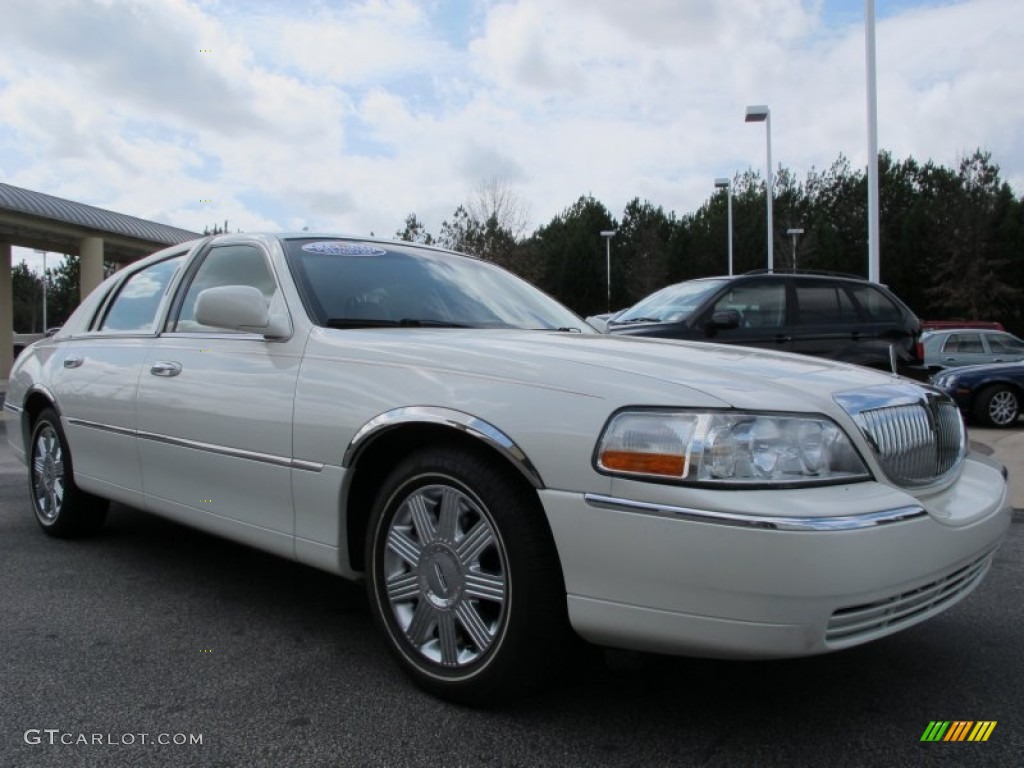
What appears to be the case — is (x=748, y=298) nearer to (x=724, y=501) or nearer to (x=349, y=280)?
(x=349, y=280)

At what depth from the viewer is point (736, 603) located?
1.99 m

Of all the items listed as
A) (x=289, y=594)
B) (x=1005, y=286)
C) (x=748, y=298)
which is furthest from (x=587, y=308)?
(x=289, y=594)

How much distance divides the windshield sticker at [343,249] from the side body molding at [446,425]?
1081mm

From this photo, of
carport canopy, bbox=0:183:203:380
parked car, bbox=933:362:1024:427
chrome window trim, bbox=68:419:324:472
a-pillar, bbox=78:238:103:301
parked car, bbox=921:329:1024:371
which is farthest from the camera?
a-pillar, bbox=78:238:103:301

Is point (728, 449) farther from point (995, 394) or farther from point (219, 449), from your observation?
point (995, 394)

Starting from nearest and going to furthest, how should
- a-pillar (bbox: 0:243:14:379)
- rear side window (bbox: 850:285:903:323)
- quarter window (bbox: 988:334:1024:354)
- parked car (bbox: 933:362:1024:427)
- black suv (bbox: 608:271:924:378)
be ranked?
black suv (bbox: 608:271:924:378), rear side window (bbox: 850:285:903:323), parked car (bbox: 933:362:1024:427), quarter window (bbox: 988:334:1024:354), a-pillar (bbox: 0:243:14:379)

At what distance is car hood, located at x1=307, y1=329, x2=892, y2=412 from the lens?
86.4 inches

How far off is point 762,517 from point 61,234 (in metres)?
21.1

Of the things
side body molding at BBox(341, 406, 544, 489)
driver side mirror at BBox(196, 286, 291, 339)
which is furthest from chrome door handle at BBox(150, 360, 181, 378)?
side body molding at BBox(341, 406, 544, 489)

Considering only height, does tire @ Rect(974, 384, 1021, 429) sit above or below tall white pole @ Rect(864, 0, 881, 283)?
below

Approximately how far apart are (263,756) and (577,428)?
1.19 metres

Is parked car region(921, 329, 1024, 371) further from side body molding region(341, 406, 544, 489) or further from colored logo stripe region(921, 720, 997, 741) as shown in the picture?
side body molding region(341, 406, 544, 489)

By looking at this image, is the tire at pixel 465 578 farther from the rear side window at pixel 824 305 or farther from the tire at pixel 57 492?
the rear side window at pixel 824 305

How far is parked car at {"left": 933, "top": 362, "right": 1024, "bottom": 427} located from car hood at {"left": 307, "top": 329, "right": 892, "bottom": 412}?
10229 mm
